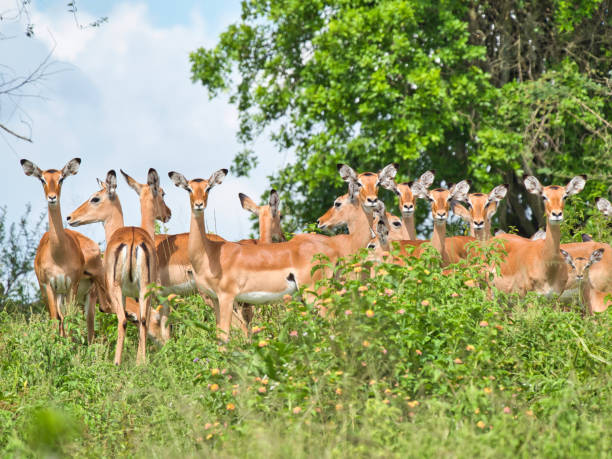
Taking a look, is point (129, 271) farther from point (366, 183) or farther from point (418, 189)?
point (418, 189)

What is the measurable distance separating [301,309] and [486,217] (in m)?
5.24

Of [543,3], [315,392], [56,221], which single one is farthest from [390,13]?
[315,392]

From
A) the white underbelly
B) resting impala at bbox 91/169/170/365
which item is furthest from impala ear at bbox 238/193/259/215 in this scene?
the white underbelly

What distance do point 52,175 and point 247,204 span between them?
3356 mm

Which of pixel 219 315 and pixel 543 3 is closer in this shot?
pixel 219 315

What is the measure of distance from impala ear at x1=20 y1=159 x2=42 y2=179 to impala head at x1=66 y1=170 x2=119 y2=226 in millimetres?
961

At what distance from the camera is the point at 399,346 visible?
15.5ft

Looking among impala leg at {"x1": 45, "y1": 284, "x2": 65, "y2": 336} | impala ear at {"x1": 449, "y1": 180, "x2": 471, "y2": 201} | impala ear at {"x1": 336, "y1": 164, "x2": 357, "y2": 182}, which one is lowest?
impala leg at {"x1": 45, "y1": 284, "x2": 65, "y2": 336}

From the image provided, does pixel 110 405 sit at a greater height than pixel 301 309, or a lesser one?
lesser

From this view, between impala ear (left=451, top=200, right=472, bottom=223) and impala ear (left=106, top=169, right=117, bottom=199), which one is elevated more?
impala ear (left=106, top=169, right=117, bottom=199)

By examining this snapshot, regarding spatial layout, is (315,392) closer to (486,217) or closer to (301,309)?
(301,309)

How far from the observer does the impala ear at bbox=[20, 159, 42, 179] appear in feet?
28.2

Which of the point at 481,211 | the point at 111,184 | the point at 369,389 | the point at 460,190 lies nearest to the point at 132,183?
the point at 111,184

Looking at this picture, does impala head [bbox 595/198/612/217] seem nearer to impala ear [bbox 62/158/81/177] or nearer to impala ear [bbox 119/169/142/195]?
impala ear [bbox 119/169/142/195]
